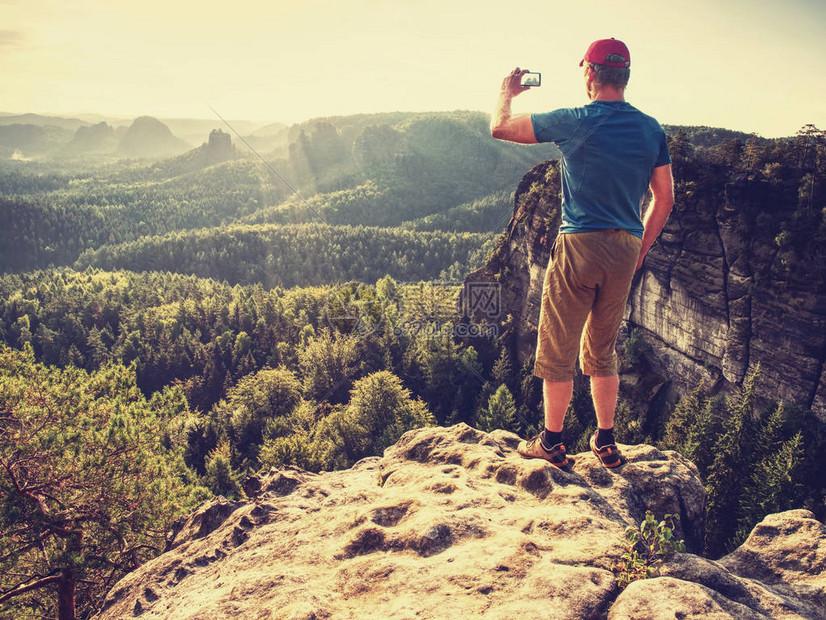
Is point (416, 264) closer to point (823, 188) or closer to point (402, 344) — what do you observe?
point (402, 344)

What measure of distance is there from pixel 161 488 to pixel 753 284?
37.2 m

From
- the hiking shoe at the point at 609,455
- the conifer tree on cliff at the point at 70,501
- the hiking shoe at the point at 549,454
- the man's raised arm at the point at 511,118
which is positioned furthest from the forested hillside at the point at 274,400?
the man's raised arm at the point at 511,118

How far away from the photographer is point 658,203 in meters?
6.88

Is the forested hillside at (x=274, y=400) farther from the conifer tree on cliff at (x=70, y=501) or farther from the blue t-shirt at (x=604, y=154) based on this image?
the blue t-shirt at (x=604, y=154)

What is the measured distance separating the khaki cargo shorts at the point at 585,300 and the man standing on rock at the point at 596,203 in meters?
0.01

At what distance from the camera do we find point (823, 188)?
29500mm

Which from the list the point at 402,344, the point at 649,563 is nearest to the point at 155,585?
the point at 649,563

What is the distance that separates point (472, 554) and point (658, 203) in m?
5.28

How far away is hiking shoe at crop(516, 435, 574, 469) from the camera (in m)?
8.20

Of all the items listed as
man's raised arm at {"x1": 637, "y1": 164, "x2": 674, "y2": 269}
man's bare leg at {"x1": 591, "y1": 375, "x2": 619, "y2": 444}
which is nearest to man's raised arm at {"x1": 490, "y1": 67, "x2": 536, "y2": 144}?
man's raised arm at {"x1": 637, "y1": 164, "x2": 674, "y2": 269}

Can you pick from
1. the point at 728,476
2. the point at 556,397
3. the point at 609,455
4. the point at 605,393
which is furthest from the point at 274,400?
the point at 605,393

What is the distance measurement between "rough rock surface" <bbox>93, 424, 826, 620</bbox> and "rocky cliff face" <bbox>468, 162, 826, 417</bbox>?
28751mm

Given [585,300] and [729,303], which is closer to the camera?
[585,300]

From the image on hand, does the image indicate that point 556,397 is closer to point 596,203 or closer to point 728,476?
point 596,203
